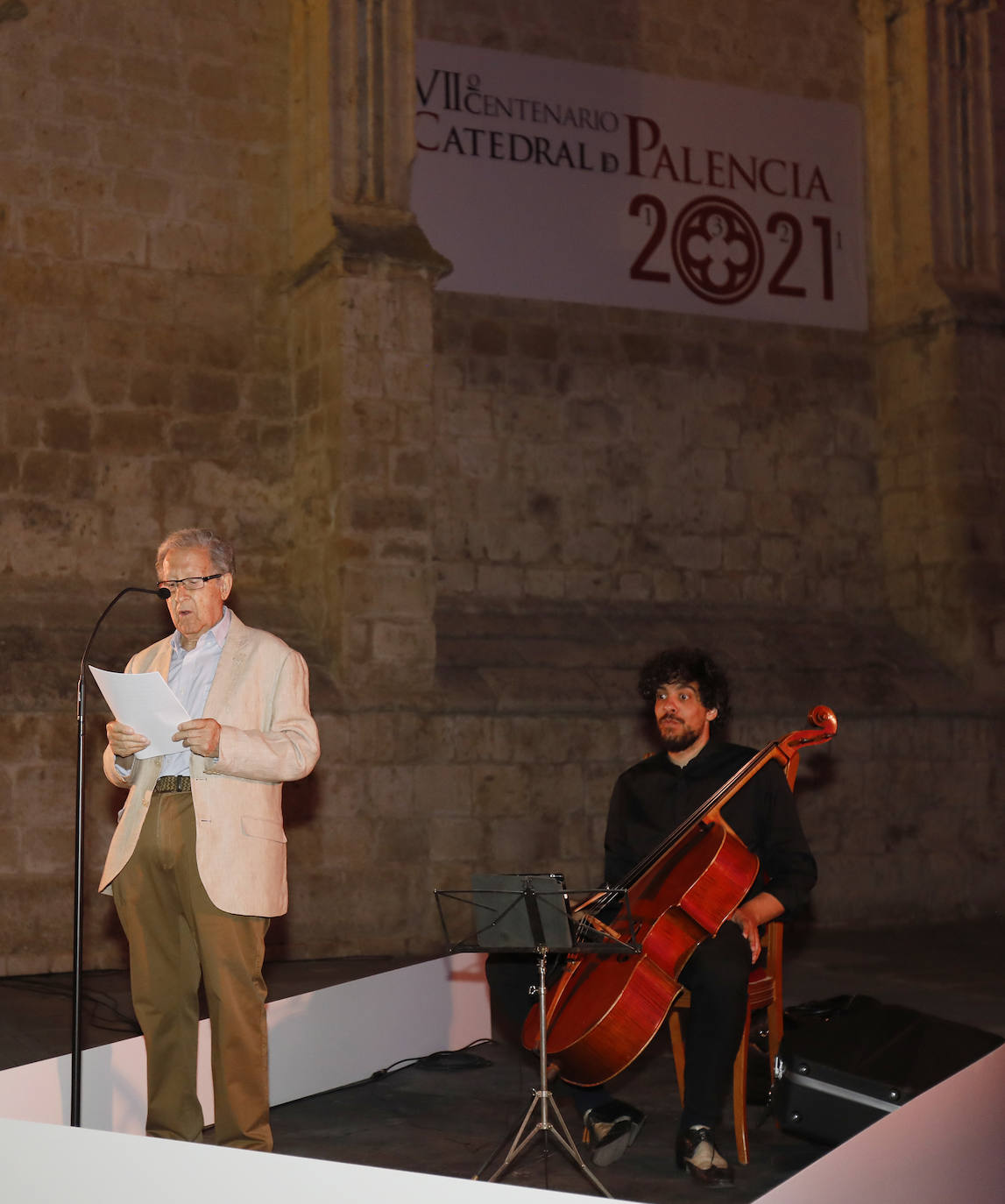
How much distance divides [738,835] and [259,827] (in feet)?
4.62

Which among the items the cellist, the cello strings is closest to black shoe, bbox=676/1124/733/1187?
the cellist

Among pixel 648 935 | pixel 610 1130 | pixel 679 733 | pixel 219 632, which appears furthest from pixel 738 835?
pixel 219 632

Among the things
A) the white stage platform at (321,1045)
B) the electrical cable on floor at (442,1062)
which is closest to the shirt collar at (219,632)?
the white stage platform at (321,1045)

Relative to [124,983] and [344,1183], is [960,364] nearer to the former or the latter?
[124,983]

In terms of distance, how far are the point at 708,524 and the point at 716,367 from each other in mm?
1023

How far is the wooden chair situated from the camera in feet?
13.3

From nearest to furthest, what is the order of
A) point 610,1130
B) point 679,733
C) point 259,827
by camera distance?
point 259,827
point 610,1130
point 679,733

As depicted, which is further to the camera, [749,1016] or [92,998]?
[92,998]

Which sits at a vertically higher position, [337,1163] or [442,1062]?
Result: [337,1163]

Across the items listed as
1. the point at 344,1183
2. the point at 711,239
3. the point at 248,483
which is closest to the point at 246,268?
the point at 248,483

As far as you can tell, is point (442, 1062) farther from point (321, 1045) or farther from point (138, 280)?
point (138, 280)

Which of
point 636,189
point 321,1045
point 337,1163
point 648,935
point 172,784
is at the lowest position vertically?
point 321,1045

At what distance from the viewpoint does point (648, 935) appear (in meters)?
3.80

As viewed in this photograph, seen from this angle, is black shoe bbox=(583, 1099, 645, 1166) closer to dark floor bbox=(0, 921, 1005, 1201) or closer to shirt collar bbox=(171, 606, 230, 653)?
dark floor bbox=(0, 921, 1005, 1201)
